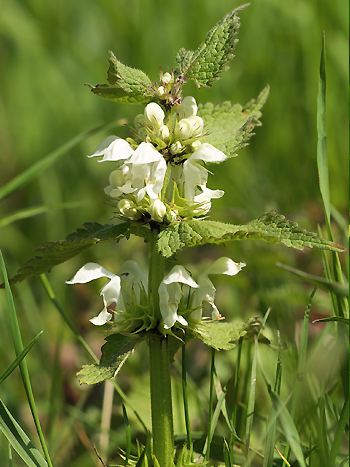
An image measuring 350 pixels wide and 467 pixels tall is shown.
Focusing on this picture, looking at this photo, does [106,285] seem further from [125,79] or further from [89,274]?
[125,79]

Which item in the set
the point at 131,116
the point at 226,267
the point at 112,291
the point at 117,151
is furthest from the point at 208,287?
Result: the point at 131,116

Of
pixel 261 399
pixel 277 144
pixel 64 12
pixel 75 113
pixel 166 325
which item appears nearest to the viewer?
pixel 166 325

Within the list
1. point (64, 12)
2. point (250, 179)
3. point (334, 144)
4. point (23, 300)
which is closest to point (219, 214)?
point (250, 179)

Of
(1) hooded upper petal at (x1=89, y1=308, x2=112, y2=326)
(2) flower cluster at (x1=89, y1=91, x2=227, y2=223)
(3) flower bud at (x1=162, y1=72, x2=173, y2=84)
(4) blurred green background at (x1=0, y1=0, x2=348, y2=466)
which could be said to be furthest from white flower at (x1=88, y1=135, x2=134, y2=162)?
(4) blurred green background at (x1=0, y1=0, x2=348, y2=466)

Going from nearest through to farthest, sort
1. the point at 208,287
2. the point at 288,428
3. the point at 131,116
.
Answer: the point at 288,428
the point at 208,287
the point at 131,116

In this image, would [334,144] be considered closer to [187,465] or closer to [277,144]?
[277,144]

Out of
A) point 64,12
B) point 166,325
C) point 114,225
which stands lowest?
point 166,325

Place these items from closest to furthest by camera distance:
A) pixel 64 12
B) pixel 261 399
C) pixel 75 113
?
pixel 261 399 → pixel 75 113 → pixel 64 12

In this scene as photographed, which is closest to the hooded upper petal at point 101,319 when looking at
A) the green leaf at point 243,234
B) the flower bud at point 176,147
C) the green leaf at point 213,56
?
the green leaf at point 243,234

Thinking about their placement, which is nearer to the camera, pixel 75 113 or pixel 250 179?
pixel 250 179
